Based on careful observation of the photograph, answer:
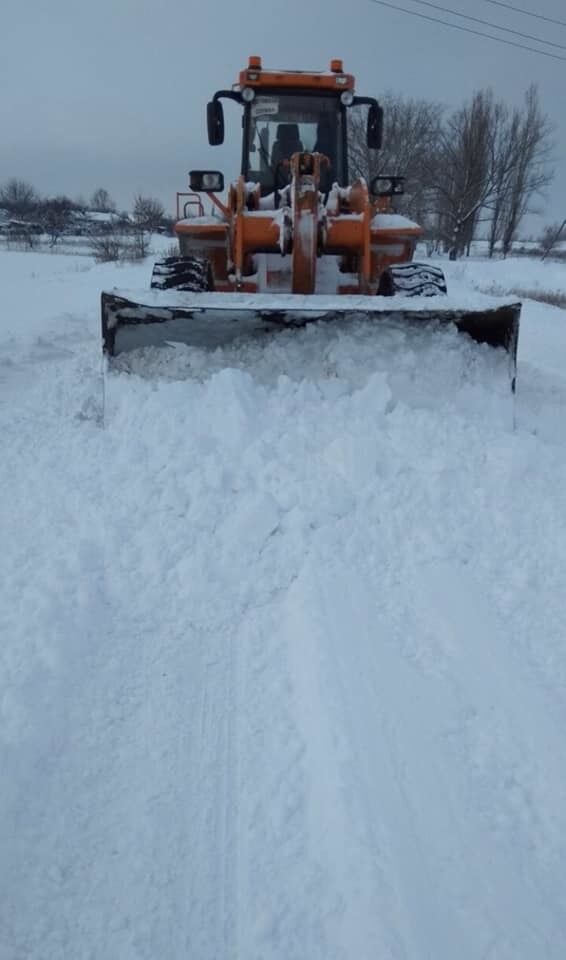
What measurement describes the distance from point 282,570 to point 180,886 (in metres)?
1.47

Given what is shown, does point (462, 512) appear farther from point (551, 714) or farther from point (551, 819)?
point (551, 819)

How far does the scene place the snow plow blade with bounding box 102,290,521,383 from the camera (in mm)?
4062

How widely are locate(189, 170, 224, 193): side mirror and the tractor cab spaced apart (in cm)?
72

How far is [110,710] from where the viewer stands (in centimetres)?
226

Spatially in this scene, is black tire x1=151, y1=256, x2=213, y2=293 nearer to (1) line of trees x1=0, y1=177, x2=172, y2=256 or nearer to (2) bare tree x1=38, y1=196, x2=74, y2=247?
(1) line of trees x1=0, y1=177, x2=172, y2=256

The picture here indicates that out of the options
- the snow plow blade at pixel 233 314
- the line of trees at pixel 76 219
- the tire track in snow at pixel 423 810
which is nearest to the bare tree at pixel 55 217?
the line of trees at pixel 76 219

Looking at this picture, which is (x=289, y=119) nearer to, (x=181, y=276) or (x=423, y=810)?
(x=181, y=276)

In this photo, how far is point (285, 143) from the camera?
19.7ft

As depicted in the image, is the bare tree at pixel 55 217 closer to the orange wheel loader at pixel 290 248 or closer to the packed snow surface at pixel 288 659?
the orange wheel loader at pixel 290 248

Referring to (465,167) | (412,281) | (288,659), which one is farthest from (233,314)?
(465,167)

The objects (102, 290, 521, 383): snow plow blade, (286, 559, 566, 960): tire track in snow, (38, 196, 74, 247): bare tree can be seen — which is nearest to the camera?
(286, 559, 566, 960): tire track in snow

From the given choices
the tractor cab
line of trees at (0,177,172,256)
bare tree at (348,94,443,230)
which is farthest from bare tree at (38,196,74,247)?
the tractor cab

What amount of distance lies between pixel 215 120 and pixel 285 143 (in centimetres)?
65

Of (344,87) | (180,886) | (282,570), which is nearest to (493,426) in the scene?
(282,570)
